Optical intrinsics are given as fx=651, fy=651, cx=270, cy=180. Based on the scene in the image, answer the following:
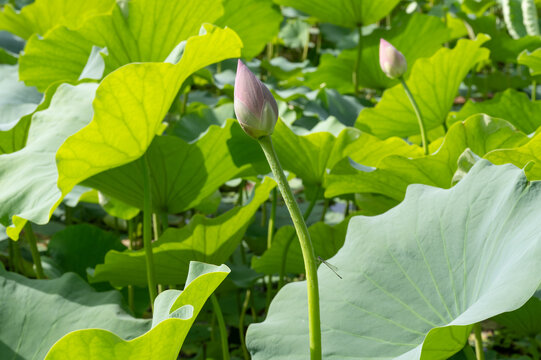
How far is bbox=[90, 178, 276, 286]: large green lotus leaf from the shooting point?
3.76 ft

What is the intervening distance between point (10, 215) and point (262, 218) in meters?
1.23

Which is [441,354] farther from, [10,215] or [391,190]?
[10,215]

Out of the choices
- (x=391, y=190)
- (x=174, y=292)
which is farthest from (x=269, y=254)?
(x=174, y=292)

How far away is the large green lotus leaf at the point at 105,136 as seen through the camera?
37.6 inches

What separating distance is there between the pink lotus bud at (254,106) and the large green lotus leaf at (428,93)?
3.23 feet

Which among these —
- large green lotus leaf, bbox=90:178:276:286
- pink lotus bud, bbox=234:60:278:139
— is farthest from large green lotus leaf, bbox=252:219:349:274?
pink lotus bud, bbox=234:60:278:139

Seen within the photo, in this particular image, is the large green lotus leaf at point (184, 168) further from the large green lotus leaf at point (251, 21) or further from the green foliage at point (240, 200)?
the large green lotus leaf at point (251, 21)

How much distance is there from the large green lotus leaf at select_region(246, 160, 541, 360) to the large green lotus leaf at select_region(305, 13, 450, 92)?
4.50 feet

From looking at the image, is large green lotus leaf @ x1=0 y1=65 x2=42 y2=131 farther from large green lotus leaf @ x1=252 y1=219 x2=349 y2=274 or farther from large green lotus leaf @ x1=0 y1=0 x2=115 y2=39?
large green lotus leaf @ x1=252 y1=219 x2=349 y2=274

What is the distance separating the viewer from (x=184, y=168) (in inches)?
52.6

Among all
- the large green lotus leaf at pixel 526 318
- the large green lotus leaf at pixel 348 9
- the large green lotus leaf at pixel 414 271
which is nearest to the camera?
the large green lotus leaf at pixel 414 271

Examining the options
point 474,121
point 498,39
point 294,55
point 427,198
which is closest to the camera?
point 427,198

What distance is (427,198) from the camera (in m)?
0.95

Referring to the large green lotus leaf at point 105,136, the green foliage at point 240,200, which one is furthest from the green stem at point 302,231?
the large green lotus leaf at point 105,136
